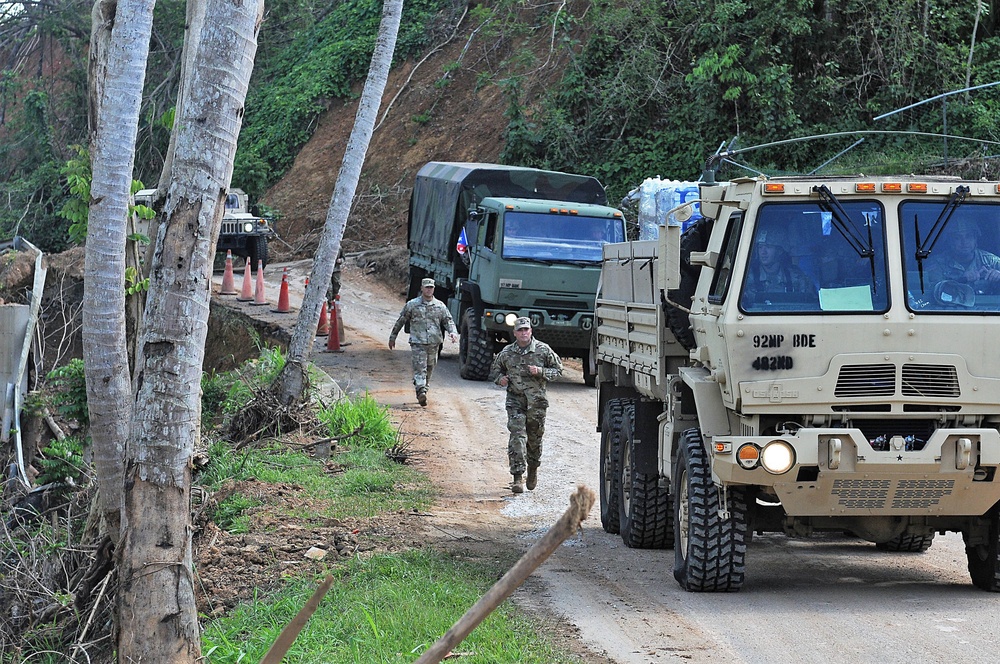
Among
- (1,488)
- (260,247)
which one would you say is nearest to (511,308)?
(1,488)

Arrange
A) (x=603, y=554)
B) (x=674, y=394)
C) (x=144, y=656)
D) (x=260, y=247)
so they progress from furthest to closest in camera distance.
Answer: (x=260, y=247) < (x=603, y=554) < (x=674, y=394) < (x=144, y=656)

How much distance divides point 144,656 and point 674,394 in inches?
151

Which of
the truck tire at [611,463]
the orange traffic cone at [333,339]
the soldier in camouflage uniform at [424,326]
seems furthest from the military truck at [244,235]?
the truck tire at [611,463]

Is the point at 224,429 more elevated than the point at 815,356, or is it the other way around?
the point at 815,356

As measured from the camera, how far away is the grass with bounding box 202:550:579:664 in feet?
21.7

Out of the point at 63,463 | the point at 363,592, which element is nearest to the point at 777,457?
the point at 363,592

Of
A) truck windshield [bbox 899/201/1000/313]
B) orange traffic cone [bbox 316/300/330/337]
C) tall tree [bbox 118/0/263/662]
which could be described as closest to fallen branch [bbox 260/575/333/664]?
tall tree [bbox 118/0/263/662]

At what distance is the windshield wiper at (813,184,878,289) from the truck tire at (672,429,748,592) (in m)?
1.55

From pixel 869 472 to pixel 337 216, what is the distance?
30.4ft

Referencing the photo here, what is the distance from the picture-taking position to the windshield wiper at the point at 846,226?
7211 mm

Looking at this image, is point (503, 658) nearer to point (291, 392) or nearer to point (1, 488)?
point (291, 392)

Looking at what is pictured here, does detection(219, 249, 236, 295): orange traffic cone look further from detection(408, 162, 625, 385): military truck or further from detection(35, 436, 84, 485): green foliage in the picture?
detection(35, 436, 84, 485): green foliage

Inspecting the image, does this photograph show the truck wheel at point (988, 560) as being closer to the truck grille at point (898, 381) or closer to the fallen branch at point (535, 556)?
the truck grille at point (898, 381)

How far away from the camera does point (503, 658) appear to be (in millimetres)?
6340
